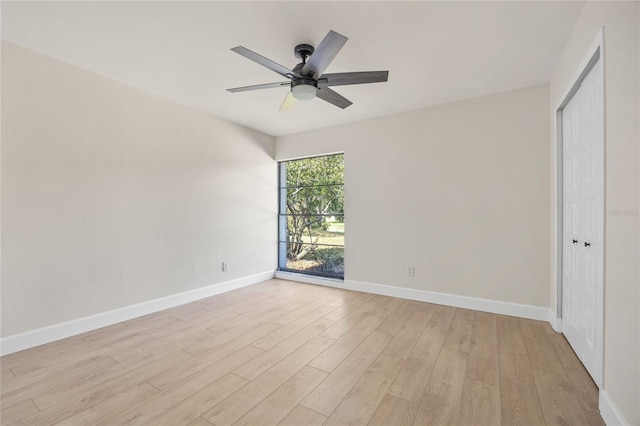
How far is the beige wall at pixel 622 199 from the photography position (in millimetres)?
1273

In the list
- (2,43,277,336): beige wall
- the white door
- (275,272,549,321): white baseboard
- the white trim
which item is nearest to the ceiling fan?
the white door

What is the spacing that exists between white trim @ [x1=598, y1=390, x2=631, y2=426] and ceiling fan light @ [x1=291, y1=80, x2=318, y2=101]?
266 centimetres

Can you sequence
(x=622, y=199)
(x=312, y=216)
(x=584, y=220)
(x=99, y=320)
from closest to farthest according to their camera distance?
(x=622, y=199) → (x=584, y=220) → (x=99, y=320) → (x=312, y=216)

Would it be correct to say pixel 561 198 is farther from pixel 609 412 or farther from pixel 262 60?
pixel 262 60

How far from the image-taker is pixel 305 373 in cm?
198

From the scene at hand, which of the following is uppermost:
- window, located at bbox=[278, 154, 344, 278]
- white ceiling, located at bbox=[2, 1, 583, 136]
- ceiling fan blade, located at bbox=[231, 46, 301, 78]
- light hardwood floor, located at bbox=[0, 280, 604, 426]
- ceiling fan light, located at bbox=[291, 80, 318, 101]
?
white ceiling, located at bbox=[2, 1, 583, 136]

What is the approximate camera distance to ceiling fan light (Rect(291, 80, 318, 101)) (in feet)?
6.97

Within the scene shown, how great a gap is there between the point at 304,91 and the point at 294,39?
422mm

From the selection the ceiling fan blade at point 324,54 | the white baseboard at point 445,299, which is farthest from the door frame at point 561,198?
the ceiling fan blade at point 324,54

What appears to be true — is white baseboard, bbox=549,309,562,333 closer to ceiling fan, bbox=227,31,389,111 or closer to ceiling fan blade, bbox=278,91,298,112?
ceiling fan, bbox=227,31,389,111

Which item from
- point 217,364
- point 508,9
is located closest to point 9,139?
point 217,364

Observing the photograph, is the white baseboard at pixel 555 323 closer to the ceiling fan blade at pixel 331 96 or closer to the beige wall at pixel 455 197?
the beige wall at pixel 455 197

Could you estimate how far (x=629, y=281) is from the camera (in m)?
1.32

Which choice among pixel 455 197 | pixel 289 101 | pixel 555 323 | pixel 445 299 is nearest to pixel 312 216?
pixel 455 197
